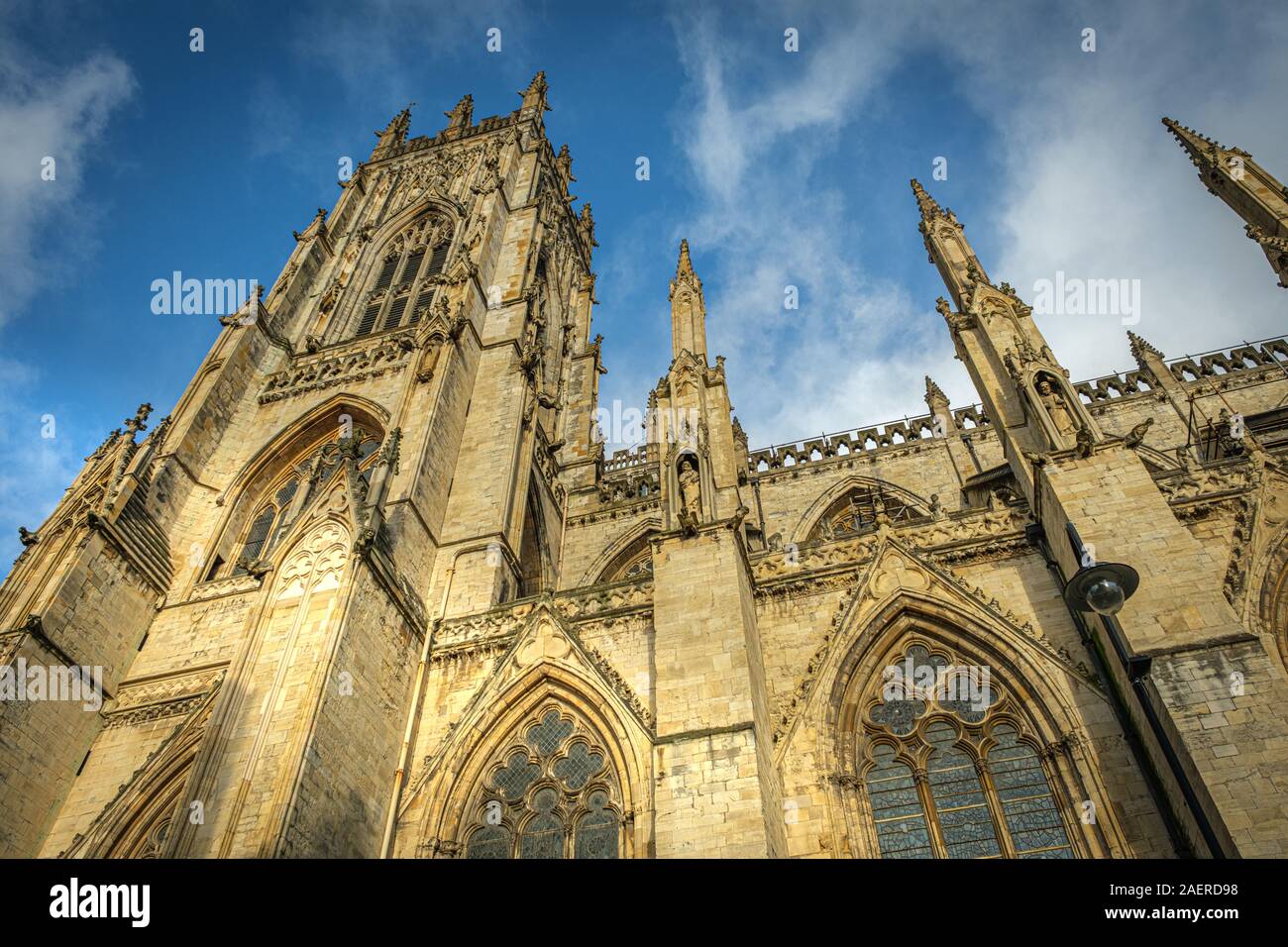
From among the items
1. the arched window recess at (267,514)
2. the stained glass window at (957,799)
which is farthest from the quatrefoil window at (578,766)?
the arched window recess at (267,514)

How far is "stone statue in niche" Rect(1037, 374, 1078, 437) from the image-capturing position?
10859 millimetres

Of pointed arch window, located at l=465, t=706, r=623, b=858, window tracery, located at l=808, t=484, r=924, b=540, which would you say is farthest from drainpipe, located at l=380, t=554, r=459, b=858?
window tracery, located at l=808, t=484, r=924, b=540

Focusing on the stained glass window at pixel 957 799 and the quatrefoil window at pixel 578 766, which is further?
the quatrefoil window at pixel 578 766

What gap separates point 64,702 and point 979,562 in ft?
39.8

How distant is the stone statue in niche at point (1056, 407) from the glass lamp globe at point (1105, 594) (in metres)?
4.25

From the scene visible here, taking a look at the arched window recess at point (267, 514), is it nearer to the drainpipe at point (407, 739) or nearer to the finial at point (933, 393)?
the drainpipe at point (407, 739)

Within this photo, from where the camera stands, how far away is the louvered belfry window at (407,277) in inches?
904

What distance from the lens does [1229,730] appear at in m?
7.49

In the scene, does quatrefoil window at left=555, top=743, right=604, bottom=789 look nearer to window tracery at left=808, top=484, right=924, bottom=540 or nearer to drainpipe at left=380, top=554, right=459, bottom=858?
drainpipe at left=380, top=554, right=459, bottom=858

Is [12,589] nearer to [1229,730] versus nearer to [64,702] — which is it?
[64,702]

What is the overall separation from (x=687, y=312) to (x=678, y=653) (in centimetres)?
822

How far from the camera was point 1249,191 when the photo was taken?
15.5 meters

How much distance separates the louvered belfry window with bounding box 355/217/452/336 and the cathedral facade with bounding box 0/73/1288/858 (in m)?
6.35
